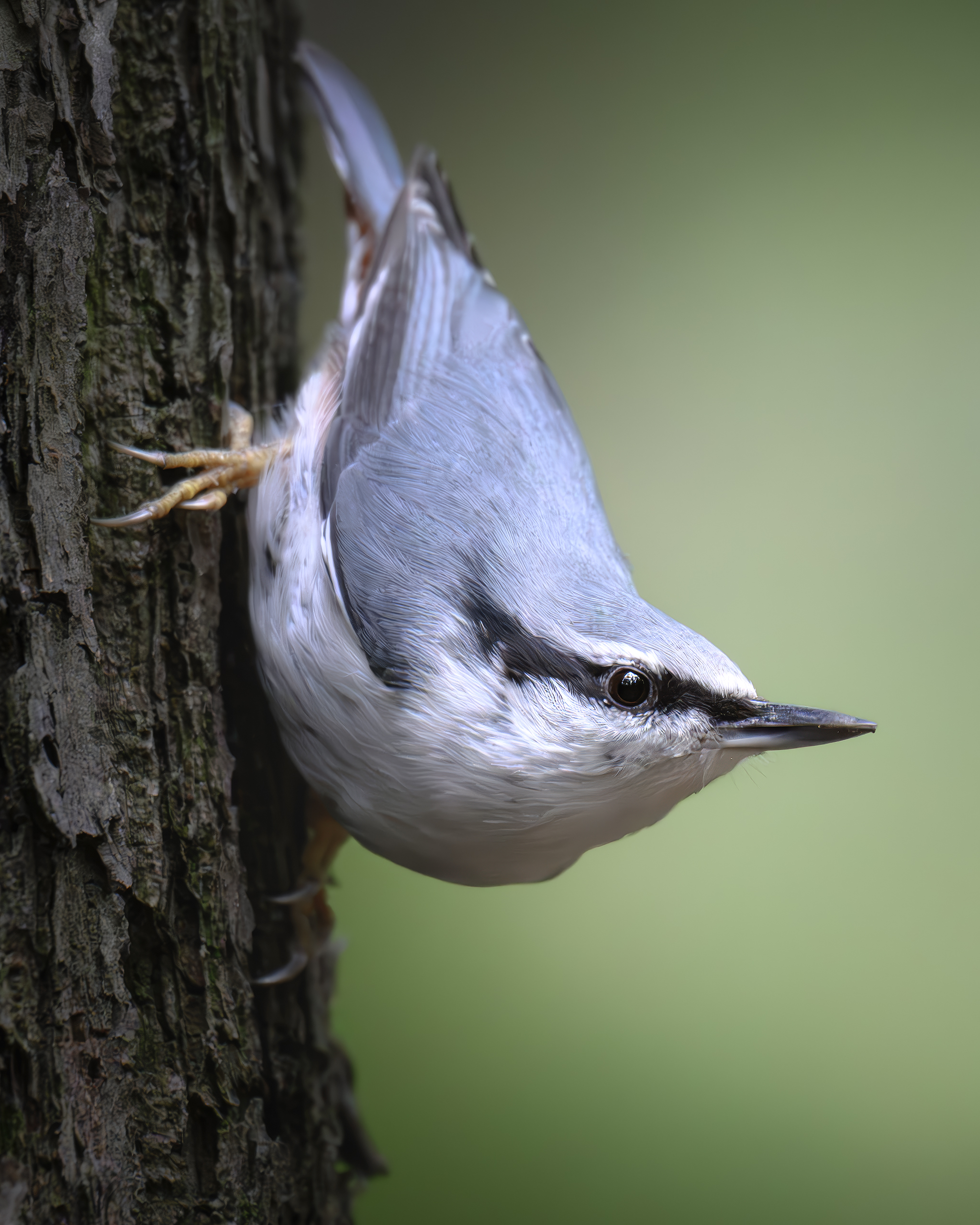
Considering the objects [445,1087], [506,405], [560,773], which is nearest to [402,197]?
[506,405]

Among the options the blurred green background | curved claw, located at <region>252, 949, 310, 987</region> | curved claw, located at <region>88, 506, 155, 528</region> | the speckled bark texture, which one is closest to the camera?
the speckled bark texture

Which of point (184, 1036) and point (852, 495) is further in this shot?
point (852, 495)

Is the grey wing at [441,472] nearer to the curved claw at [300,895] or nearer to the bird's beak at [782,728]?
the bird's beak at [782,728]

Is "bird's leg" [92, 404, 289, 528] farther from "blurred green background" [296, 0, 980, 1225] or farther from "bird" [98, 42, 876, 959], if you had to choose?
"blurred green background" [296, 0, 980, 1225]

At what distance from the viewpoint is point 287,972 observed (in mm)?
1091

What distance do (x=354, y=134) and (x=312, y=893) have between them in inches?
52.5

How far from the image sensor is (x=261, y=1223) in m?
0.97

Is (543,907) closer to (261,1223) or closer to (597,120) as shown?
(261,1223)

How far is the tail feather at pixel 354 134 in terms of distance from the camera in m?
1.49

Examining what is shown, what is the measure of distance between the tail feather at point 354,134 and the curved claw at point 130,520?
A: 32.7 inches

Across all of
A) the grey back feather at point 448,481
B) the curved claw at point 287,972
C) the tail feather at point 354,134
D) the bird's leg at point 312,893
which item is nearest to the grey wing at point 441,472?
the grey back feather at point 448,481

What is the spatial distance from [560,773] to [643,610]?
0.21m

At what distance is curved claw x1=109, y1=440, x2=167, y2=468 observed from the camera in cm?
96

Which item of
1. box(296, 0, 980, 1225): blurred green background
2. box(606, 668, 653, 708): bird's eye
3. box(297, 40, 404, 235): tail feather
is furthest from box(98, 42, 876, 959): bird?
box(296, 0, 980, 1225): blurred green background
